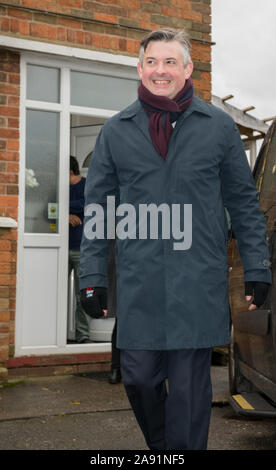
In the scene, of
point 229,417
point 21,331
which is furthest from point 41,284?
point 229,417

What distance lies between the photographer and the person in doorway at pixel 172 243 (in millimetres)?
3068

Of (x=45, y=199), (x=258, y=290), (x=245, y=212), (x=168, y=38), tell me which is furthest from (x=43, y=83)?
(x=258, y=290)

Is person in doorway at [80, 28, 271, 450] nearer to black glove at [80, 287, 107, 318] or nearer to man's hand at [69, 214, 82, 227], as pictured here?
black glove at [80, 287, 107, 318]

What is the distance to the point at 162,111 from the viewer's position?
3.20 m

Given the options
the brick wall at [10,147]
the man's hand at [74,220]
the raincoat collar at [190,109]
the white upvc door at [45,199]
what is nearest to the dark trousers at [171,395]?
the raincoat collar at [190,109]

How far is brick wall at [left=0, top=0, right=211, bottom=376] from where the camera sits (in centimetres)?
644

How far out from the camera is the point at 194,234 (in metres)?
3.11

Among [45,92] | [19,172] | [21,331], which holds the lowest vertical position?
[21,331]

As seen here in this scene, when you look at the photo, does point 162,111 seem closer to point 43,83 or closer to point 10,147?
point 10,147

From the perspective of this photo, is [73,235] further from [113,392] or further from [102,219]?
[102,219]

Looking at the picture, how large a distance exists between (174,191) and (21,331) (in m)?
3.92

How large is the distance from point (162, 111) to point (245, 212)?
593 mm
